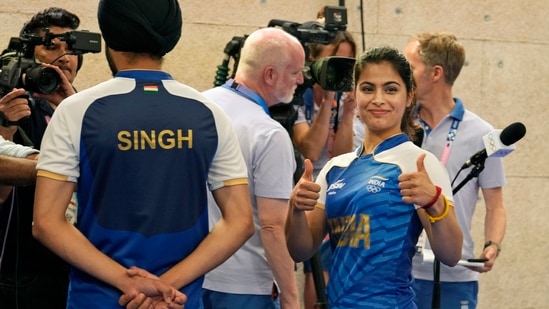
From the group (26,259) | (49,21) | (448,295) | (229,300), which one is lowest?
(448,295)

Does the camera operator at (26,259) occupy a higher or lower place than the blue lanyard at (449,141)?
lower

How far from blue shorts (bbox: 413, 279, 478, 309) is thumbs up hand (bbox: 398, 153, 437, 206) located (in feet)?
4.66

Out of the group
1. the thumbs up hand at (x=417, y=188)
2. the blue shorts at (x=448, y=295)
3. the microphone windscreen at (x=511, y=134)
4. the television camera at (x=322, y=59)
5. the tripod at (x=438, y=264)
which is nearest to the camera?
the thumbs up hand at (x=417, y=188)

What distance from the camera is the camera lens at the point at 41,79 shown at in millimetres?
3262

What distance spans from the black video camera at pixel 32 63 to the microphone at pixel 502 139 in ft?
4.23

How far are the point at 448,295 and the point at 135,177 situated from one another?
1890mm

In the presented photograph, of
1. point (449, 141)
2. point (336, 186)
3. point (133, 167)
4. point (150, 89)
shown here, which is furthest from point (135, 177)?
point (449, 141)

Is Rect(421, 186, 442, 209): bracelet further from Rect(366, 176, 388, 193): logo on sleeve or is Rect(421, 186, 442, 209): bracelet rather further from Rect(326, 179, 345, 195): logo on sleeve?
Rect(326, 179, 345, 195): logo on sleeve

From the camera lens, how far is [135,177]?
2461 mm

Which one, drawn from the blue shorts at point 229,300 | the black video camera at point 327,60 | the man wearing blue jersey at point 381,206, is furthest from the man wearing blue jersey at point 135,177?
the black video camera at point 327,60

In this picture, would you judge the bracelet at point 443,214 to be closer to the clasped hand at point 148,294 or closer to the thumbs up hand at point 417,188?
the thumbs up hand at point 417,188

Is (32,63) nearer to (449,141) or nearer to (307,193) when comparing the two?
(307,193)

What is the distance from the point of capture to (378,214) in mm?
2742

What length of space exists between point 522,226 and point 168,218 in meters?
3.93
